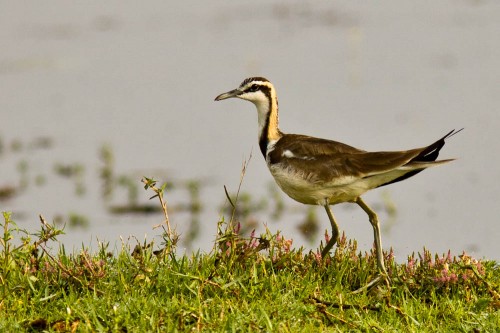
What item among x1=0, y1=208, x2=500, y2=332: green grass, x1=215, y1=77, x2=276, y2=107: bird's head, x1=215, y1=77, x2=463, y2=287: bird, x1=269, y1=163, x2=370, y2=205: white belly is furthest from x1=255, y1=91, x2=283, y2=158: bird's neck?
x1=0, y1=208, x2=500, y2=332: green grass

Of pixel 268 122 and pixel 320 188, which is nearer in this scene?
pixel 320 188

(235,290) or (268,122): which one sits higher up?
(268,122)

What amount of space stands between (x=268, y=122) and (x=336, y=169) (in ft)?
3.17

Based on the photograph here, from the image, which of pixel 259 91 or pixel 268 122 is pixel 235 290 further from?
pixel 259 91

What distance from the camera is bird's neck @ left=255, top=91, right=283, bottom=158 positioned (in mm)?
7840

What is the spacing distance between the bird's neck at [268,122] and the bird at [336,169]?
0.30 m

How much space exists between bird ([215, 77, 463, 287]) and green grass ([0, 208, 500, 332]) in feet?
0.72

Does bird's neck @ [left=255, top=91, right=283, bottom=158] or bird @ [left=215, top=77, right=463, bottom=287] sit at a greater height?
bird's neck @ [left=255, top=91, right=283, bottom=158]

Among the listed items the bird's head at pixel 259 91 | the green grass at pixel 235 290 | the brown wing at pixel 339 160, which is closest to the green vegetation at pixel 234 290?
the green grass at pixel 235 290

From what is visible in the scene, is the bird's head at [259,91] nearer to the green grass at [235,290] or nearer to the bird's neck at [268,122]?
the bird's neck at [268,122]

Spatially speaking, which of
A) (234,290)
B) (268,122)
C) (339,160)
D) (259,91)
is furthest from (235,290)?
(259,91)

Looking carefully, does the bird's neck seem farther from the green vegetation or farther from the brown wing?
the green vegetation

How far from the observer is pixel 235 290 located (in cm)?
630

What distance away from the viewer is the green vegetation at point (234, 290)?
588cm
